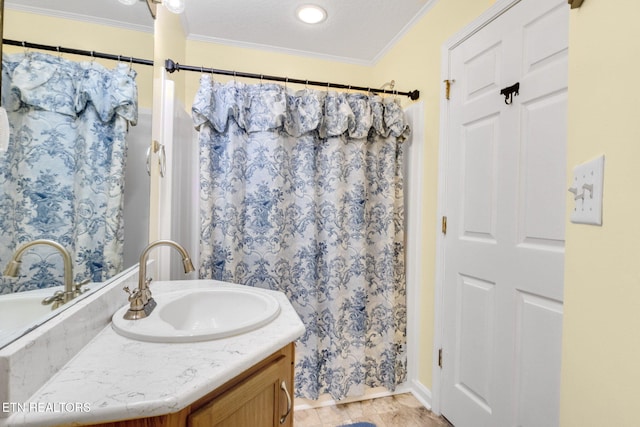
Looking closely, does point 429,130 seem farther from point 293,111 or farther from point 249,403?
point 249,403

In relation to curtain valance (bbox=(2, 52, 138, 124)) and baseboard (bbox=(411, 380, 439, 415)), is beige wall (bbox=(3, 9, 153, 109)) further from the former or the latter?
baseboard (bbox=(411, 380, 439, 415))

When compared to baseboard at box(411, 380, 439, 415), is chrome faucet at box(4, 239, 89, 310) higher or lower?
higher

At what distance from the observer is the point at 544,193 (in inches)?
40.6

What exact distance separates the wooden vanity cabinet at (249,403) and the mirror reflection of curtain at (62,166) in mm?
413

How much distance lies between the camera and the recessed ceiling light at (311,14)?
169 cm

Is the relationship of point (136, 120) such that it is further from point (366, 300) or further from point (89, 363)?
point (366, 300)

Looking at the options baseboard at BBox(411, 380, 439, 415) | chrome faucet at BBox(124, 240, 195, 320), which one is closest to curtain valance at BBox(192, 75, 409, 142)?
chrome faucet at BBox(124, 240, 195, 320)

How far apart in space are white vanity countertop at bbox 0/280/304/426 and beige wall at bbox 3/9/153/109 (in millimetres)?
644

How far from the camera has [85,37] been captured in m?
0.76

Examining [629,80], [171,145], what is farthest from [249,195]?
[629,80]

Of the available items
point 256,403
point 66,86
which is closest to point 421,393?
point 256,403

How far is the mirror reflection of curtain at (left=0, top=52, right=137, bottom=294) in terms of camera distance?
0.55 m

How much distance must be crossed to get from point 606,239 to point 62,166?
113 centimetres

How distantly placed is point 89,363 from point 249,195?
1036 mm
